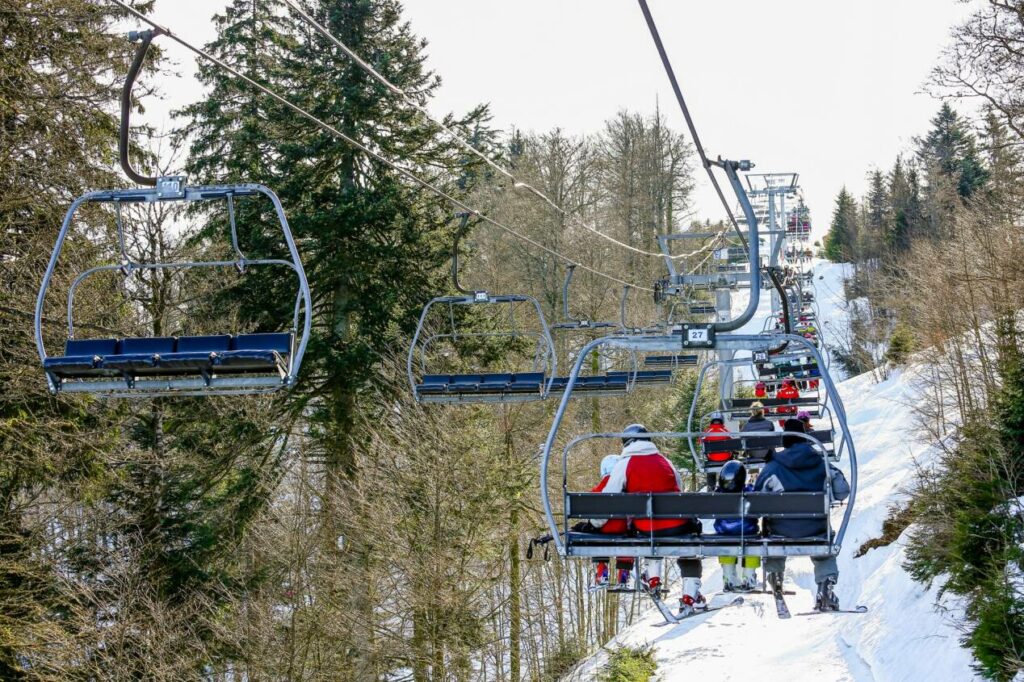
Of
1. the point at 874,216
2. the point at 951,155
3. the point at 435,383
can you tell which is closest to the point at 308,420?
the point at 435,383

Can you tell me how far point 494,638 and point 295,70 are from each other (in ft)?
45.7

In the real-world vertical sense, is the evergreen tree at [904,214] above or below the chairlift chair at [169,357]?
above

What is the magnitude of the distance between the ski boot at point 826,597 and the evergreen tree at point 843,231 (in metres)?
71.6

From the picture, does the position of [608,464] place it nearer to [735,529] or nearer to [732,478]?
[732,478]

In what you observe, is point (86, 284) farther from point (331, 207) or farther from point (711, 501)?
point (711, 501)

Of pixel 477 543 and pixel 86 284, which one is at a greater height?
pixel 86 284

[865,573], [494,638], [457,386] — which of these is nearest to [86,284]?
[457,386]

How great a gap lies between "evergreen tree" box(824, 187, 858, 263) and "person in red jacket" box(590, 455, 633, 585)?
234 ft

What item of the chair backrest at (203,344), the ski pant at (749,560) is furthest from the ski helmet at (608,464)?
the chair backrest at (203,344)

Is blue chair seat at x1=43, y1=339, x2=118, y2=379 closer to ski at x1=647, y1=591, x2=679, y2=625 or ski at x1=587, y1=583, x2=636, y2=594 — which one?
ski at x1=587, y1=583, x2=636, y2=594

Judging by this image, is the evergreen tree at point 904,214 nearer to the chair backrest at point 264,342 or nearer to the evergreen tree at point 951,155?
the evergreen tree at point 951,155

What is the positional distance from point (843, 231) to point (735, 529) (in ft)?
294

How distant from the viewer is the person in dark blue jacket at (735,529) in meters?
9.02

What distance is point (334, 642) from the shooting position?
2183 cm
